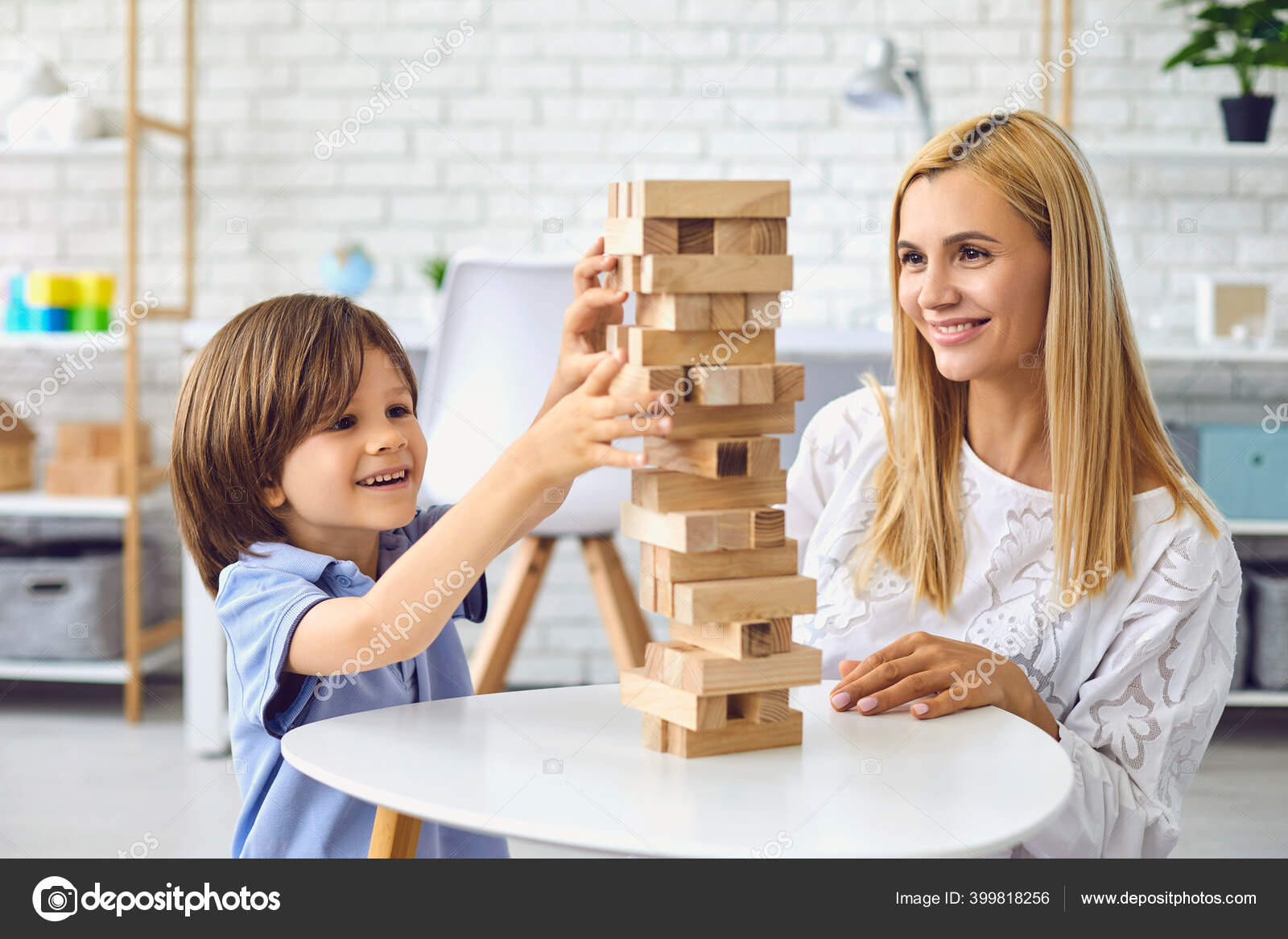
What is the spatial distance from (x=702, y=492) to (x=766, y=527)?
0.05 metres

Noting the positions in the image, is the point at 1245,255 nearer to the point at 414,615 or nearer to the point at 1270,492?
the point at 1270,492

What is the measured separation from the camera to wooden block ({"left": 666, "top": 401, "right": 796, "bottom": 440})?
815 millimetres

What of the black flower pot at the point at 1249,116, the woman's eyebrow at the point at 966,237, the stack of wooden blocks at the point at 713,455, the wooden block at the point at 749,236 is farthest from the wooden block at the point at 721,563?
the black flower pot at the point at 1249,116

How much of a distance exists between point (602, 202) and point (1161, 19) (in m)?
1.34

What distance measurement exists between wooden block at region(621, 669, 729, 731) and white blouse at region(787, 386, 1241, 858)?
0.21 m

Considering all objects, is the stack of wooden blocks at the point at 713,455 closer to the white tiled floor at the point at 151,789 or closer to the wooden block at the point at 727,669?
the wooden block at the point at 727,669

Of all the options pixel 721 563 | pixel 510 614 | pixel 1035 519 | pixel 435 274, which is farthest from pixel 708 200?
pixel 435 274

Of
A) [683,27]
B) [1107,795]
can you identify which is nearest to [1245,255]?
[683,27]

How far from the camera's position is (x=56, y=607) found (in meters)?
2.58

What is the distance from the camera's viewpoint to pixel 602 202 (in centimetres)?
288

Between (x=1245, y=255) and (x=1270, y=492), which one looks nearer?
(x=1270, y=492)

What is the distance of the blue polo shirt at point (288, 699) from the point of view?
3.09 ft
